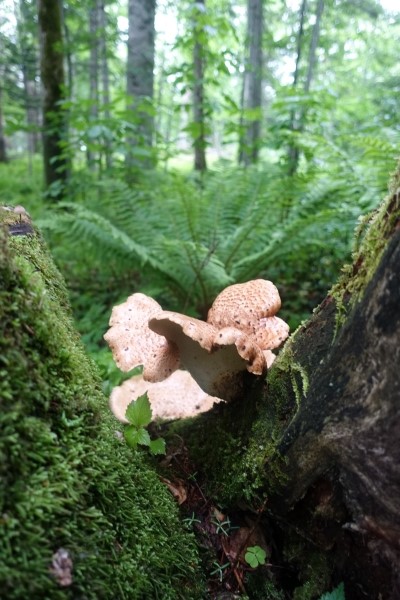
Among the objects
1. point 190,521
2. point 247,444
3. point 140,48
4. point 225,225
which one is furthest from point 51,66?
point 190,521

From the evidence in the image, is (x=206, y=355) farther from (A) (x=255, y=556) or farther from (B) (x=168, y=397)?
(B) (x=168, y=397)

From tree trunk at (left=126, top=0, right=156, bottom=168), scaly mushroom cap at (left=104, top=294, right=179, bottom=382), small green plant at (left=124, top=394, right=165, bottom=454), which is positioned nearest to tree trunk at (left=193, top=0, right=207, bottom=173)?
tree trunk at (left=126, top=0, right=156, bottom=168)

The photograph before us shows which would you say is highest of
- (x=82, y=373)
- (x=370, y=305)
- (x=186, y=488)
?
(x=370, y=305)

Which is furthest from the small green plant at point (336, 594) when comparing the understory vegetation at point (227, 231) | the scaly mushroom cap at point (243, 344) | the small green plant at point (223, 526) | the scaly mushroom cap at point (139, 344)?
the understory vegetation at point (227, 231)

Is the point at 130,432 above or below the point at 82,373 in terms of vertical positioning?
below

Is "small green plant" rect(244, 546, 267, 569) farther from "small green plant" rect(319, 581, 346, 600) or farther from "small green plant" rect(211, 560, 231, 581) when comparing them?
"small green plant" rect(319, 581, 346, 600)

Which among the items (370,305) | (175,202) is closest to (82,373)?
(370,305)

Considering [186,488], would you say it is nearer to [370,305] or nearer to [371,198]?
[370,305]
